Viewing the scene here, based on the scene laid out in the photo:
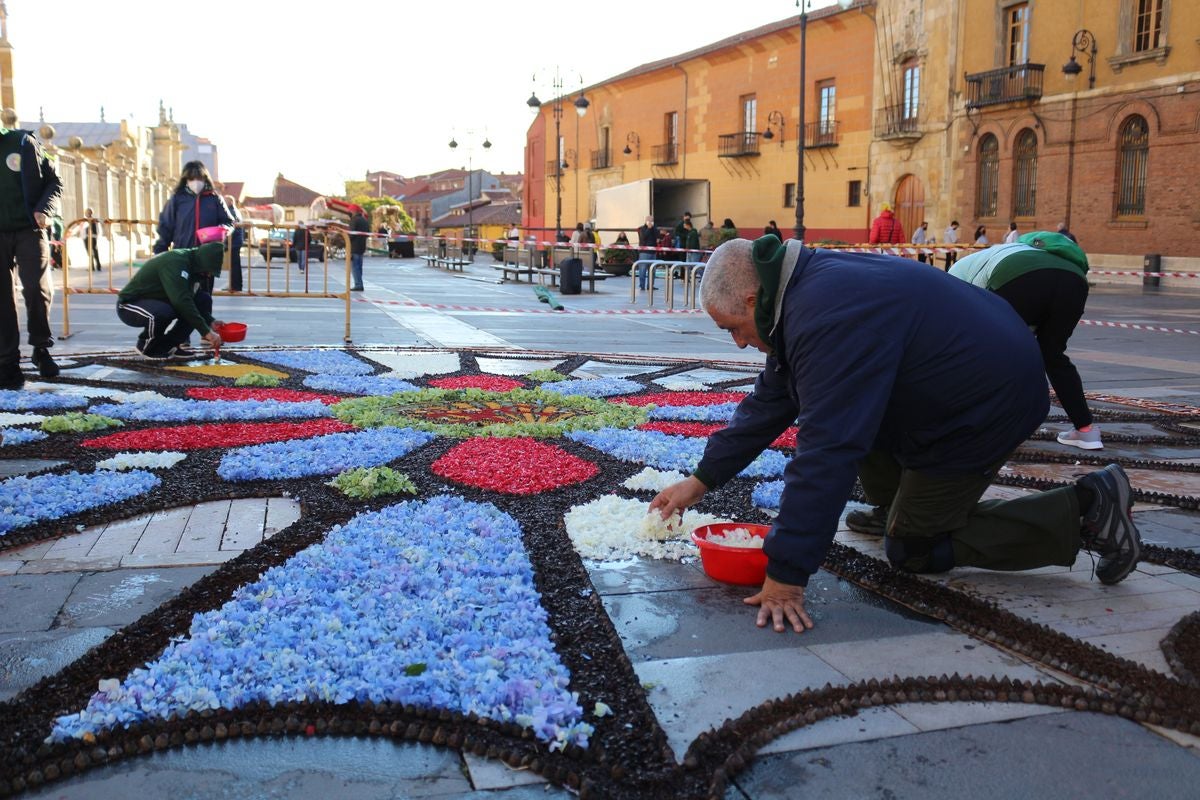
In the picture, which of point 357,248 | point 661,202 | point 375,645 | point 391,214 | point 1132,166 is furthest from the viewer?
point 391,214

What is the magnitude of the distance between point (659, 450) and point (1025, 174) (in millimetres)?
26796

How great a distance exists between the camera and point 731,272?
290 cm

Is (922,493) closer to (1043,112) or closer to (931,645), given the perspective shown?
(931,645)

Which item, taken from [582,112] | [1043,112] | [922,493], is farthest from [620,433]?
[582,112]

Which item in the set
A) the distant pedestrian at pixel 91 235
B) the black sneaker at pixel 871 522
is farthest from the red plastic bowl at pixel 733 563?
the distant pedestrian at pixel 91 235

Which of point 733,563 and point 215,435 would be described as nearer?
point 733,563

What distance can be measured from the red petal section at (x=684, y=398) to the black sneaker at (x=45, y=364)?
4056 mm

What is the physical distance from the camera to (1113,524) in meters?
3.20

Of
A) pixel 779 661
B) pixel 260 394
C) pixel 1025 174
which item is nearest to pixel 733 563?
pixel 779 661

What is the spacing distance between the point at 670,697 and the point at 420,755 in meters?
0.63

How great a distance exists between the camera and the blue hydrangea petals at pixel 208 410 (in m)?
5.96

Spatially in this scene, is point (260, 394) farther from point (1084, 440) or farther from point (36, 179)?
point (1084, 440)

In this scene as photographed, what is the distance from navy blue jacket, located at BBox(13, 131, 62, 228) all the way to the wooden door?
92.8 feet

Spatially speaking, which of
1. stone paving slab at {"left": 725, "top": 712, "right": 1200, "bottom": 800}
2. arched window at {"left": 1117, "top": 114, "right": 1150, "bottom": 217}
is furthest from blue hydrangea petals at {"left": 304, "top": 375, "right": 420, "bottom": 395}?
arched window at {"left": 1117, "top": 114, "right": 1150, "bottom": 217}
